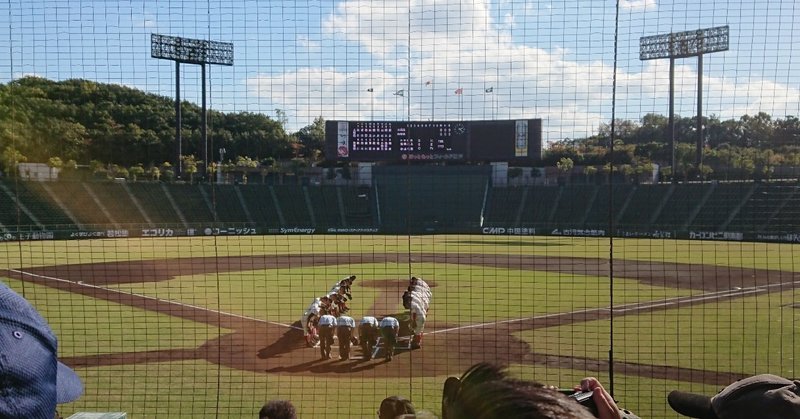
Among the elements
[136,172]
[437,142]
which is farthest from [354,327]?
[136,172]

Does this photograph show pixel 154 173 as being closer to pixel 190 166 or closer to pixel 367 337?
pixel 190 166

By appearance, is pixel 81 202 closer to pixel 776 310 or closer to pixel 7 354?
pixel 776 310

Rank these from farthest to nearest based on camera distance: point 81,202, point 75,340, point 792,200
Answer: point 81,202 → point 792,200 → point 75,340

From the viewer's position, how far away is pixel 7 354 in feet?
3.97

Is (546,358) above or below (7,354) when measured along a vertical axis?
below

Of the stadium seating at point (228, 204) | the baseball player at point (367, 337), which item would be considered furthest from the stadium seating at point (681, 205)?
the baseball player at point (367, 337)

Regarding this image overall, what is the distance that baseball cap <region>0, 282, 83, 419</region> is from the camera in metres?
1.21

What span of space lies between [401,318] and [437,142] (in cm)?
2913

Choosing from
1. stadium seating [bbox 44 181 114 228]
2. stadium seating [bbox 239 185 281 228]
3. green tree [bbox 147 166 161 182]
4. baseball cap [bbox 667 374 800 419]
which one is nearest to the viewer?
baseball cap [bbox 667 374 800 419]

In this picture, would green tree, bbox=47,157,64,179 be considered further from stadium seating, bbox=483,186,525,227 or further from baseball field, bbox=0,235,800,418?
stadium seating, bbox=483,186,525,227

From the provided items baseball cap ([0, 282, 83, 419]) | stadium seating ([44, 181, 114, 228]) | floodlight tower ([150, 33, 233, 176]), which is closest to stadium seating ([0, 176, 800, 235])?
stadium seating ([44, 181, 114, 228])

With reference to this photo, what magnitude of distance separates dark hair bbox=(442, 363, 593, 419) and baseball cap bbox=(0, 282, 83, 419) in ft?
2.79

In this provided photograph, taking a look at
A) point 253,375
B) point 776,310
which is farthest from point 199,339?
point 776,310

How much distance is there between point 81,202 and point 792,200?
35796mm
